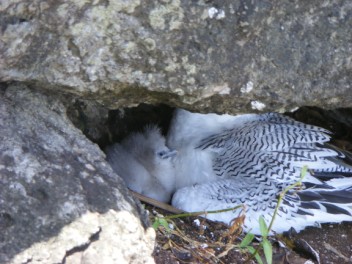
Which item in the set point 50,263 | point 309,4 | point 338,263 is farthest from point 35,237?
point 338,263

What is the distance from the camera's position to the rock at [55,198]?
1.57m

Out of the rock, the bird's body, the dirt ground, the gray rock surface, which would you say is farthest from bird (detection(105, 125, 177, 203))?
the rock

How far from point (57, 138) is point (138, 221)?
0.34 meters

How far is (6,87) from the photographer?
6.22ft

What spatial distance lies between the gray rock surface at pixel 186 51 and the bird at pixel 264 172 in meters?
0.57

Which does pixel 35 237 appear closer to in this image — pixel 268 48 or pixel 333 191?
pixel 268 48

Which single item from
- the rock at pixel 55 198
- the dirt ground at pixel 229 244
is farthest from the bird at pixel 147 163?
the rock at pixel 55 198

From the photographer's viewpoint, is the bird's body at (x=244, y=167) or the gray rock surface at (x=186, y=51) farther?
the bird's body at (x=244, y=167)

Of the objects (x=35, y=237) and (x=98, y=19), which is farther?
(x=98, y=19)

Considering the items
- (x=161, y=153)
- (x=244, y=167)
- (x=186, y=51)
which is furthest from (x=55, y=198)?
(x=161, y=153)

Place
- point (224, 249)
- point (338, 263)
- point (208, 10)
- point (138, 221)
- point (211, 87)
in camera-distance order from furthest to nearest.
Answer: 1. point (338, 263)
2. point (224, 249)
3. point (211, 87)
4. point (208, 10)
5. point (138, 221)

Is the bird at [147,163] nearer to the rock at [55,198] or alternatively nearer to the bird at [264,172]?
the bird at [264,172]

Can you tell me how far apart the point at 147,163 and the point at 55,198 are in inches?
52.7

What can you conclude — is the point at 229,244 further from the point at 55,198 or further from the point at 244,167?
the point at 55,198
